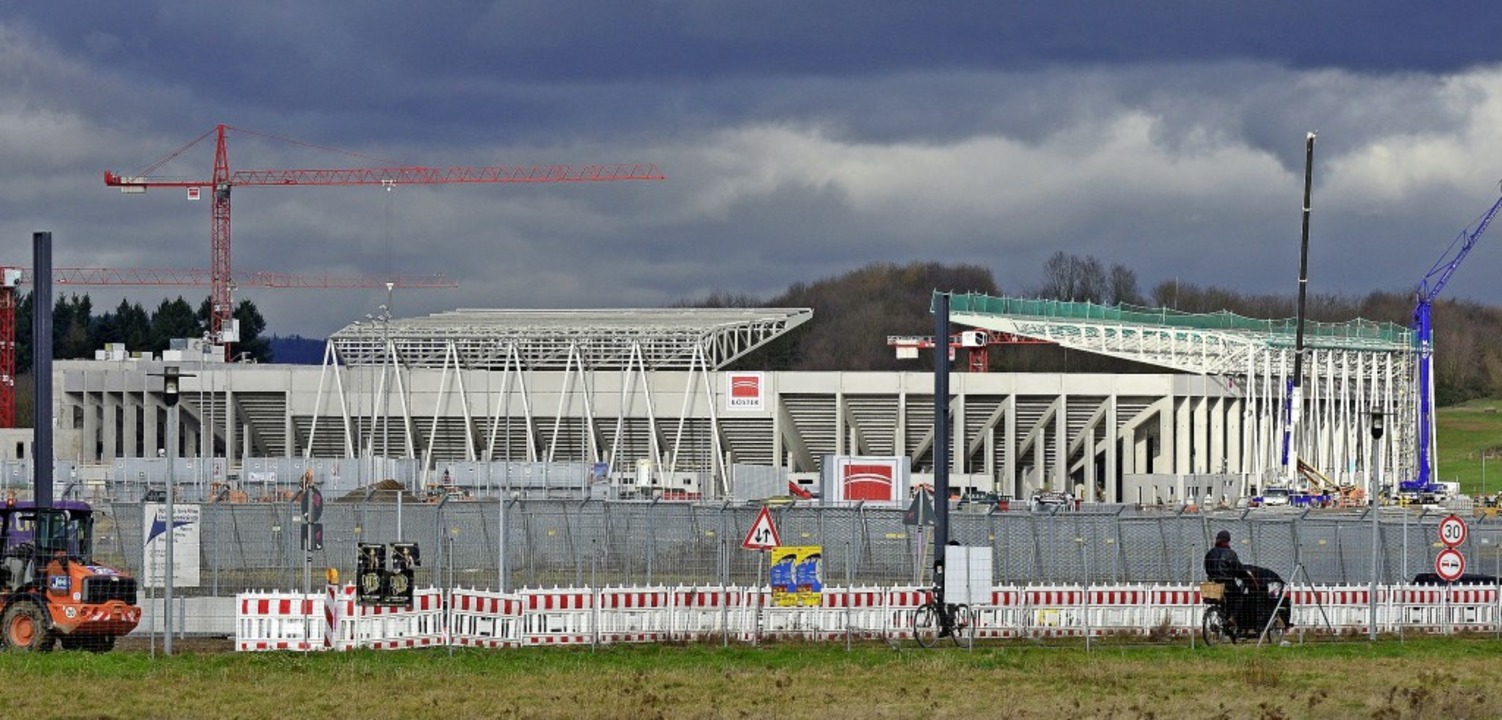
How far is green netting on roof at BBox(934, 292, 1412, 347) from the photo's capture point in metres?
121

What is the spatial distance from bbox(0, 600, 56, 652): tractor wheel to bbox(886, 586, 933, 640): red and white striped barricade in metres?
13.4

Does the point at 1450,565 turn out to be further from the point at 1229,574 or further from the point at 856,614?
the point at 856,614

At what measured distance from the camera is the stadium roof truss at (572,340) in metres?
120

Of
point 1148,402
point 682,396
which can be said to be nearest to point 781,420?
point 682,396

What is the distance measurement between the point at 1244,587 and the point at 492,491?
72.7m

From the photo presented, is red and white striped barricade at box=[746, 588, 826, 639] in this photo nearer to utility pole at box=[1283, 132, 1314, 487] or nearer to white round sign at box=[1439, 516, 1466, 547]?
white round sign at box=[1439, 516, 1466, 547]

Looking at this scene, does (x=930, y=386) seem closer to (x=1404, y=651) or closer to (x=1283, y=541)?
(x=1283, y=541)

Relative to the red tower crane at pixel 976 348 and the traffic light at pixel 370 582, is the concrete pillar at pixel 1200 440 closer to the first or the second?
the red tower crane at pixel 976 348

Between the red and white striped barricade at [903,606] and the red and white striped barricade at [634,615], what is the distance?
398 cm

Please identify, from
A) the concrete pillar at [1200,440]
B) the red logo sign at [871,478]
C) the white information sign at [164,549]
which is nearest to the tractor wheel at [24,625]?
the white information sign at [164,549]

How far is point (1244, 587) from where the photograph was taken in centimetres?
3450

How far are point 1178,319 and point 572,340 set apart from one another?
1325 inches

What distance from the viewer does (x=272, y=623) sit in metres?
31.7

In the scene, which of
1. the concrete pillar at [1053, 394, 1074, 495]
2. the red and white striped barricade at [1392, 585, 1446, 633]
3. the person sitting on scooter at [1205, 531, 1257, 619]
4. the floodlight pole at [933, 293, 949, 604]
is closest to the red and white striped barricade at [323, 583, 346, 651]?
the floodlight pole at [933, 293, 949, 604]
